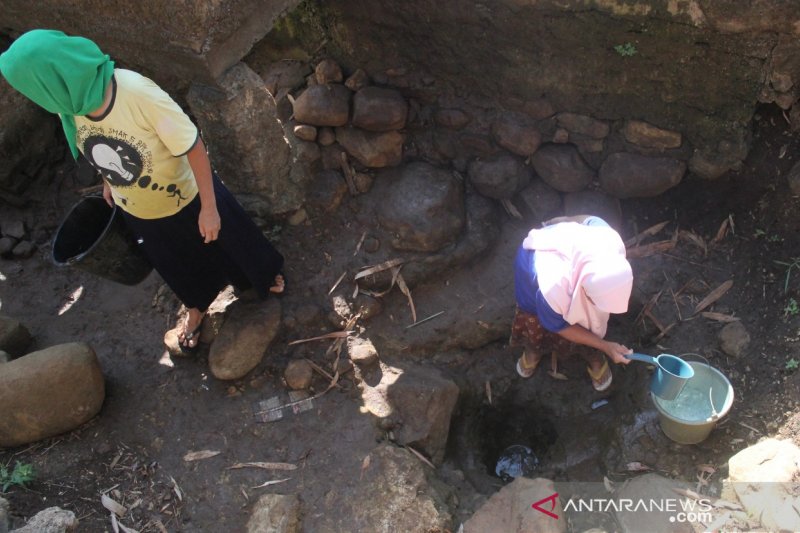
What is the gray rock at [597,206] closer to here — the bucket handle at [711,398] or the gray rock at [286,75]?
the bucket handle at [711,398]

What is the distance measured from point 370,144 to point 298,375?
1577 mm

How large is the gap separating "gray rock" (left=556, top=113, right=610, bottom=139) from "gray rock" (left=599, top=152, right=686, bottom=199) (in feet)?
0.60

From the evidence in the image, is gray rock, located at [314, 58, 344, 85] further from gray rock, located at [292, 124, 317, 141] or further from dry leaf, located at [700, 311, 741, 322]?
dry leaf, located at [700, 311, 741, 322]

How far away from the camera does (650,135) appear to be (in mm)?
3951

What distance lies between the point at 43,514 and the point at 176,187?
1.63 meters

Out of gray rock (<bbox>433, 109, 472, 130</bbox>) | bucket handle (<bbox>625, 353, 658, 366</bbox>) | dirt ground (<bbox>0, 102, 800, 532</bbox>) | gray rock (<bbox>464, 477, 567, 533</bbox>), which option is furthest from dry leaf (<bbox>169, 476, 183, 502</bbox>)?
gray rock (<bbox>433, 109, 472, 130</bbox>)

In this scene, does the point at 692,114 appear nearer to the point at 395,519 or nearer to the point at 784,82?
the point at 784,82

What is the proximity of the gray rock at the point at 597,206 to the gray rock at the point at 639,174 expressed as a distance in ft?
0.29

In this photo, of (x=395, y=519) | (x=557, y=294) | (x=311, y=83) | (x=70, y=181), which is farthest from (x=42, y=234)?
(x=557, y=294)

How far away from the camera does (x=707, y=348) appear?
383 cm

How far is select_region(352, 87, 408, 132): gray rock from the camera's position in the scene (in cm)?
414

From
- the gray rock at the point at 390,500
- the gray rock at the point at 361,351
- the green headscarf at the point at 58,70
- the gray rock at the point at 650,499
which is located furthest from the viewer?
the gray rock at the point at 361,351

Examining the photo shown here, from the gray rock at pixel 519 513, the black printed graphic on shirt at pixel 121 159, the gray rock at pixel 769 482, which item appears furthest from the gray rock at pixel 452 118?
the gray rock at pixel 769 482

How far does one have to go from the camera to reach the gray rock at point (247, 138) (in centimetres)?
349
